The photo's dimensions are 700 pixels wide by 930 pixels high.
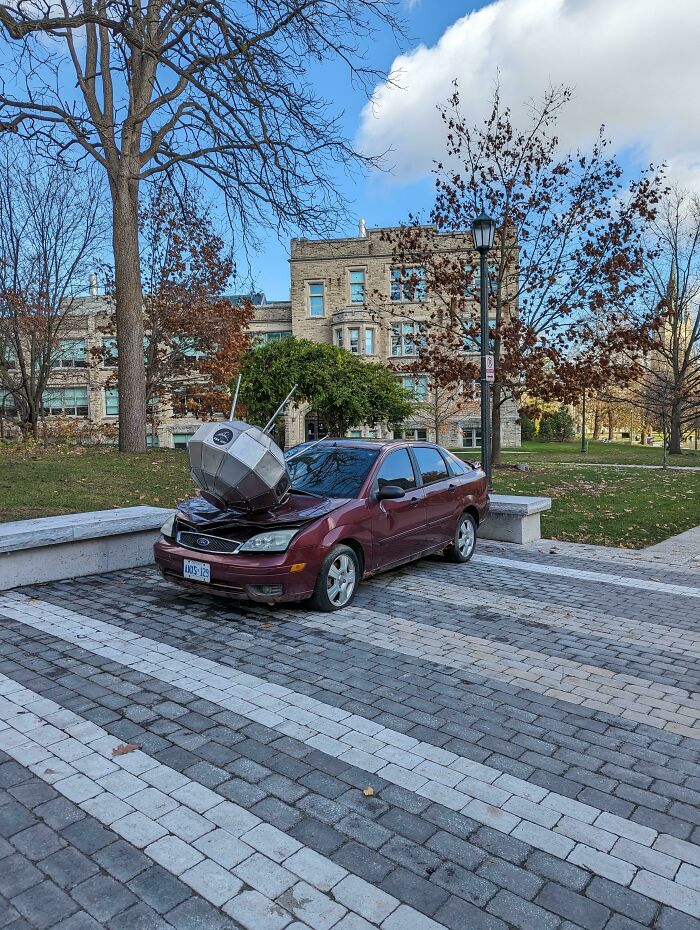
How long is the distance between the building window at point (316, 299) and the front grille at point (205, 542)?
45.8 m

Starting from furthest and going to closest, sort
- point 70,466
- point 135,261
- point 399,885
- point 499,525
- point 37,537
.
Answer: point 135,261 < point 70,466 < point 499,525 < point 37,537 < point 399,885

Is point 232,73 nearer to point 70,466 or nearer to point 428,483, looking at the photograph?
point 70,466

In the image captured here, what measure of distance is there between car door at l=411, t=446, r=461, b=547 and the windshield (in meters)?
0.82

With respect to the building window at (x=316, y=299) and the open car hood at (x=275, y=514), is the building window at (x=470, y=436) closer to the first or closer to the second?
the building window at (x=316, y=299)

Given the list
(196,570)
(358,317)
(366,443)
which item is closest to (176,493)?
(366,443)

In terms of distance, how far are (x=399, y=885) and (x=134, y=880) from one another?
984mm

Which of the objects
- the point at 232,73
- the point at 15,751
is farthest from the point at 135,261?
the point at 15,751

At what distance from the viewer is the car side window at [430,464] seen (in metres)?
7.44

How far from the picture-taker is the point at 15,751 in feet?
11.0

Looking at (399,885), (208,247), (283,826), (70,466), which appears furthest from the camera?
(208,247)

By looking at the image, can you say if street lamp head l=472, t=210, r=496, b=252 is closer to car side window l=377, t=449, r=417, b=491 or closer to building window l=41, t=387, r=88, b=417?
car side window l=377, t=449, r=417, b=491

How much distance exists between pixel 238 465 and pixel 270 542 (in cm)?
70

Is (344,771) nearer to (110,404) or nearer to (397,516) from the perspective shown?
(397,516)

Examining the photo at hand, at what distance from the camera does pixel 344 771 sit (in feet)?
10.6
